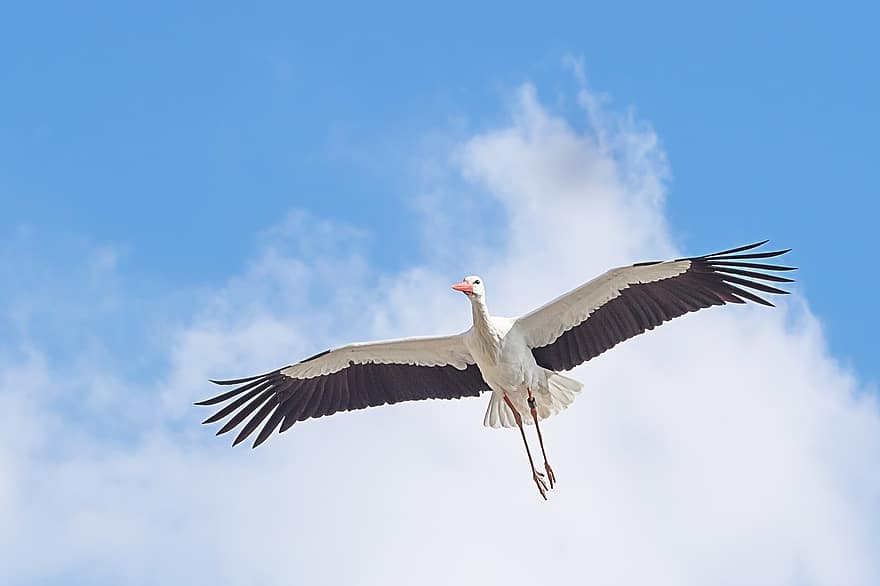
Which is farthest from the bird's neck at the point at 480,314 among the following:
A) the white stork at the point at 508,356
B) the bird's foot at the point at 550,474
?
the bird's foot at the point at 550,474

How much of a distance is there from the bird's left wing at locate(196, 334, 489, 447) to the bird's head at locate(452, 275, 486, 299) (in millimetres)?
879

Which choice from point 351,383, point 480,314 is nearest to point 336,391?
point 351,383

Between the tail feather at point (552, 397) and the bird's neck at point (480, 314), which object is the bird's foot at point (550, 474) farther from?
the bird's neck at point (480, 314)

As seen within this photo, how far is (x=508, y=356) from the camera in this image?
1471 centimetres

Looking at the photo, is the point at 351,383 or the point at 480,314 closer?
the point at 480,314

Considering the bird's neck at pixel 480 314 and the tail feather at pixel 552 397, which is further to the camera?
the tail feather at pixel 552 397

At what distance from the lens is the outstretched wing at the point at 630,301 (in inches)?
580

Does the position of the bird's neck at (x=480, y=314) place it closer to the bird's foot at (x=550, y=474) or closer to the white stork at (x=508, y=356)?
the white stork at (x=508, y=356)

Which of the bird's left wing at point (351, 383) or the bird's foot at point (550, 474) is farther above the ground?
the bird's left wing at point (351, 383)

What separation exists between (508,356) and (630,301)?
1270mm

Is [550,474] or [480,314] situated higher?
[480,314]

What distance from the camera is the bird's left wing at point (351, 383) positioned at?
15523 mm

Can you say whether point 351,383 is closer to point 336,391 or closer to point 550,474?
point 336,391

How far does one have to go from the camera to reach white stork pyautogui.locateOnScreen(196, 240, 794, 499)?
14750 mm
